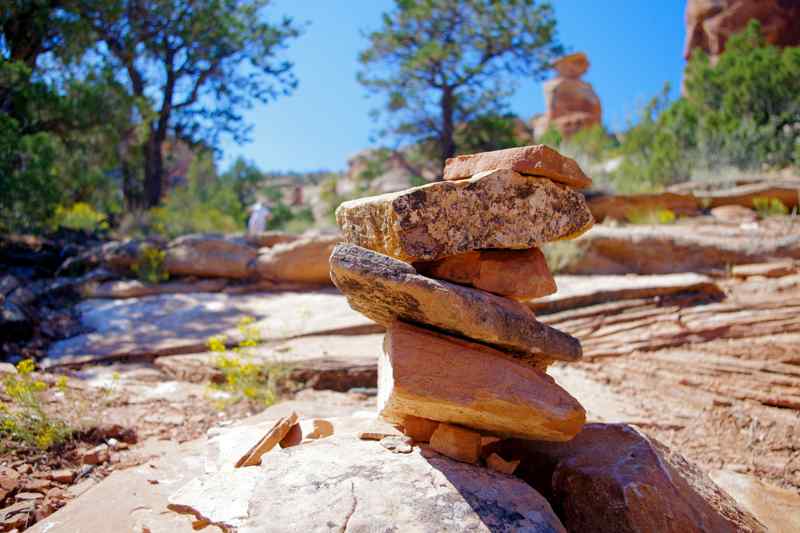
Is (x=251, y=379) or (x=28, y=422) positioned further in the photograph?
(x=251, y=379)

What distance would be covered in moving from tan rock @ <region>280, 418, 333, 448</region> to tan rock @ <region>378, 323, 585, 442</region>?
0.59 m

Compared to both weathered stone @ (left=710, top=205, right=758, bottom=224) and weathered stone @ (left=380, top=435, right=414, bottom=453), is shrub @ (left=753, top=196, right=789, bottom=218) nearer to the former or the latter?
weathered stone @ (left=710, top=205, right=758, bottom=224)

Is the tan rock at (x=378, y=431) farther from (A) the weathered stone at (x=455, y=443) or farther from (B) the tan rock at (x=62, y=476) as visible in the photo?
(B) the tan rock at (x=62, y=476)

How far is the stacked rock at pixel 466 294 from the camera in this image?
2.65 meters

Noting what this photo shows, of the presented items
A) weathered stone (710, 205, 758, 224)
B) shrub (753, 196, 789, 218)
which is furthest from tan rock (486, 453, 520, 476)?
shrub (753, 196, 789, 218)

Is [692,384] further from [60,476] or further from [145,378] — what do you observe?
[145,378]

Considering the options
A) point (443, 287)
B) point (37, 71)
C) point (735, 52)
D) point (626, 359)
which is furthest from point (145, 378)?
point (735, 52)

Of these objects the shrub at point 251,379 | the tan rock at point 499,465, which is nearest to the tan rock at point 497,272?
the tan rock at point 499,465

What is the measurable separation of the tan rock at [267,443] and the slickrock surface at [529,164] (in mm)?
1852

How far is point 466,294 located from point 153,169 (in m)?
13.5

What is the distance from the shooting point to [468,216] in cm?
279

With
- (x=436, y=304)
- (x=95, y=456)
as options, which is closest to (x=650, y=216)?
(x=436, y=304)

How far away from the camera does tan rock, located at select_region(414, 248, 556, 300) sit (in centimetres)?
303

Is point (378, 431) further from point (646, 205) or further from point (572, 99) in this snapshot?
point (572, 99)
